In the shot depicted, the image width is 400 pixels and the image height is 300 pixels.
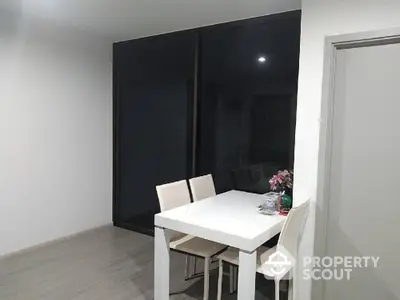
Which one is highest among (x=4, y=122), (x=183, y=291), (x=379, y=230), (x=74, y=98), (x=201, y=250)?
(x=74, y=98)

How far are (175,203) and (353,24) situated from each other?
6.51ft

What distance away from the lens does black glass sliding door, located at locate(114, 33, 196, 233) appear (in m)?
3.98

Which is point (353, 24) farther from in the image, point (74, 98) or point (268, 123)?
point (74, 98)

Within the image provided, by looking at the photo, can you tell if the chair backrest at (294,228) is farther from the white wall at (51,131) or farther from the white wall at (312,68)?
the white wall at (51,131)

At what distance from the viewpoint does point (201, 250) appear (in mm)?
2717

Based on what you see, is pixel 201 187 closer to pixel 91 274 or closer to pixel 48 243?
pixel 91 274

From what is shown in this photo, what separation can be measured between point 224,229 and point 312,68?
1.32 m

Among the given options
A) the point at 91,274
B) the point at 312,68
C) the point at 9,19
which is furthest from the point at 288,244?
the point at 9,19

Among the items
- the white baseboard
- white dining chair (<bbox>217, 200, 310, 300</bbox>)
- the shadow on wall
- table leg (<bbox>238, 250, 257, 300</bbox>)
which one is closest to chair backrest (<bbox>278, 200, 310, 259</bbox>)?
white dining chair (<bbox>217, 200, 310, 300</bbox>)

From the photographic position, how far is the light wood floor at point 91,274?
9.30ft

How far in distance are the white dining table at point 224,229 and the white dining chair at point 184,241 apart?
0.19 m

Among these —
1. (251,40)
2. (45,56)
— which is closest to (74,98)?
(45,56)

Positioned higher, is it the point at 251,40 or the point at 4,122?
the point at 251,40

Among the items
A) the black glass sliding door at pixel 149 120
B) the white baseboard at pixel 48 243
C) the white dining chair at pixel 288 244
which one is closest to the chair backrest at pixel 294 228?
the white dining chair at pixel 288 244
